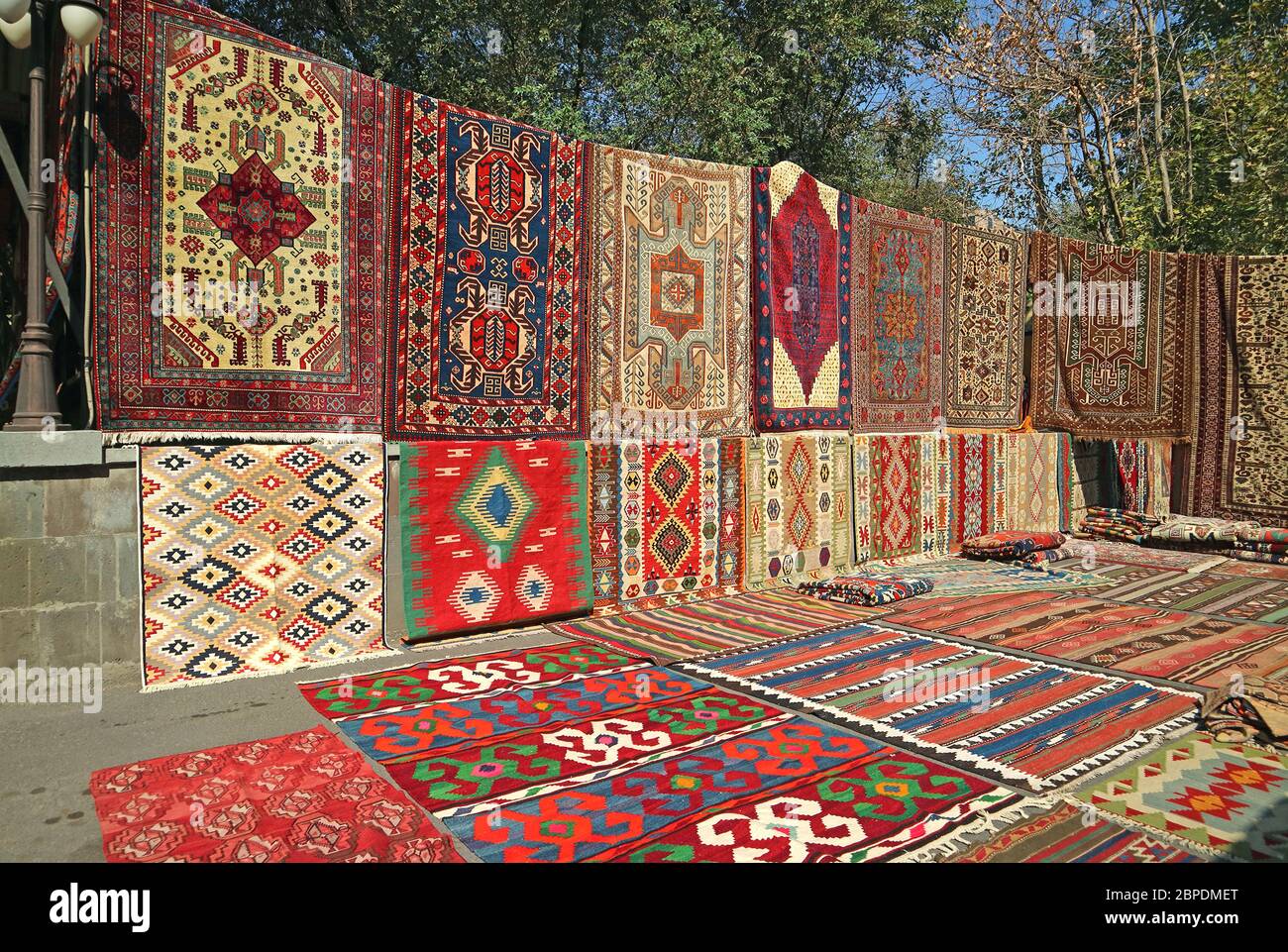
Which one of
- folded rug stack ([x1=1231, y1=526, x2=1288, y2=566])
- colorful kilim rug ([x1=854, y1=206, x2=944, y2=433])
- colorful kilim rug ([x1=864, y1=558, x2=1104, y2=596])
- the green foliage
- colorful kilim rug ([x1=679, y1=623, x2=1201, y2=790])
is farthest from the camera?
the green foliage

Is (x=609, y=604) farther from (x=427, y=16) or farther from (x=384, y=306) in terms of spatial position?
(x=427, y=16)

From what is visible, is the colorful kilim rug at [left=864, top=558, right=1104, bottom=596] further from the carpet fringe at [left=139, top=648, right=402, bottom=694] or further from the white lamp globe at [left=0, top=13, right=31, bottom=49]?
the white lamp globe at [left=0, top=13, right=31, bottom=49]

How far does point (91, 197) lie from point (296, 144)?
983 mm

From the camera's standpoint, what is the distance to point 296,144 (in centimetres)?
450

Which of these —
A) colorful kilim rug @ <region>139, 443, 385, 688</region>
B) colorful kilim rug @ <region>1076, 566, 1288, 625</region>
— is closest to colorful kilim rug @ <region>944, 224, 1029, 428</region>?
colorful kilim rug @ <region>1076, 566, 1288, 625</region>

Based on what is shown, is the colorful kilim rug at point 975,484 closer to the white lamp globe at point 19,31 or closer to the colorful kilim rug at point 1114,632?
the colorful kilim rug at point 1114,632

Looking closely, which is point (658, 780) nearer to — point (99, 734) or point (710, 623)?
point (99, 734)

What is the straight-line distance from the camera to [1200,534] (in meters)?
8.55

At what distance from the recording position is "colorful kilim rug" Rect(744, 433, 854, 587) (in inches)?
261

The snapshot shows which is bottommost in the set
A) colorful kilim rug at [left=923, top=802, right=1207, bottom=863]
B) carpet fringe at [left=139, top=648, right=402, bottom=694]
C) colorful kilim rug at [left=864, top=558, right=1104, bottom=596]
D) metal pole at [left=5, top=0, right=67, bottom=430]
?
colorful kilim rug at [left=923, top=802, right=1207, bottom=863]

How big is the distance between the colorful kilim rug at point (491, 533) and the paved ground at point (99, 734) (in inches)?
21.0

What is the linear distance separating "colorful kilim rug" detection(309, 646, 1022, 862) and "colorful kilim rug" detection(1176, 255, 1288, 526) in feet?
24.9

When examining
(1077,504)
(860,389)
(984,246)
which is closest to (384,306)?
(860,389)

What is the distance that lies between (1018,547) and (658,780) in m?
5.67
